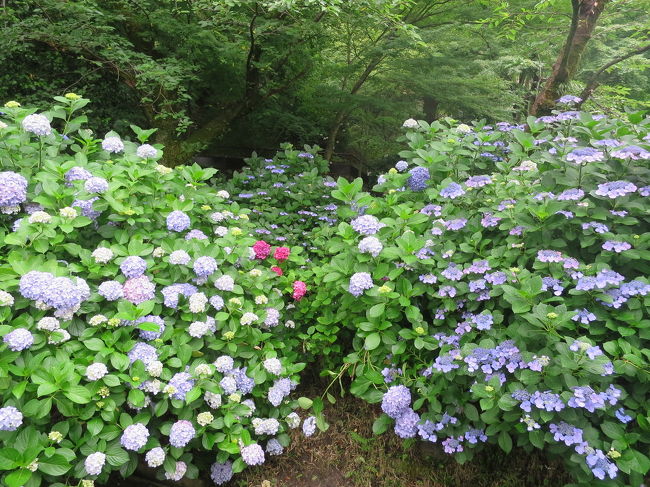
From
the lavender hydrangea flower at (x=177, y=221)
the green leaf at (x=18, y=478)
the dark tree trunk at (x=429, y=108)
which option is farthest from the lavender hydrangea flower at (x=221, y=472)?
the dark tree trunk at (x=429, y=108)

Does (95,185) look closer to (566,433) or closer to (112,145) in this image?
(112,145)

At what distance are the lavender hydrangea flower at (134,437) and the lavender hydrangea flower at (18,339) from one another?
1.42ft

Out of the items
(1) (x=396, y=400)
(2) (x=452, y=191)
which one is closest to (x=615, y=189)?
(2) (x=452, y=191)

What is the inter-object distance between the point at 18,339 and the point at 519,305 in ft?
5.55

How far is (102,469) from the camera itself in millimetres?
1537

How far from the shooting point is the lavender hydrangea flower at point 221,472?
1807 mm

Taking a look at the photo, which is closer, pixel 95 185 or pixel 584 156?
pixel 584 156

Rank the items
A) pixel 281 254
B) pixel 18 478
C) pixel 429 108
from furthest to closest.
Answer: pixel 429 108, pixel 281 254, pixel 18 478

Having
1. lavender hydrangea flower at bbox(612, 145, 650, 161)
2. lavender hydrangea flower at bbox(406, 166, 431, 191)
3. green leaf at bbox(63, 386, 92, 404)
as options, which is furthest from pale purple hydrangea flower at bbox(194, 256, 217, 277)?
lavender hydrangea flower at bbox(612, 145, 650, 161)

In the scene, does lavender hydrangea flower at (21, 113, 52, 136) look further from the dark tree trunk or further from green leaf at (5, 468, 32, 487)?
the dark tree trunk

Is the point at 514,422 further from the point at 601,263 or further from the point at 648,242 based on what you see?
the point at 648,242

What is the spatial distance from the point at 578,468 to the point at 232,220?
186cm

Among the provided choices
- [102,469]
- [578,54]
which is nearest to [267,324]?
[102,469]

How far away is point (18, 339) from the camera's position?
1434 millimetres
